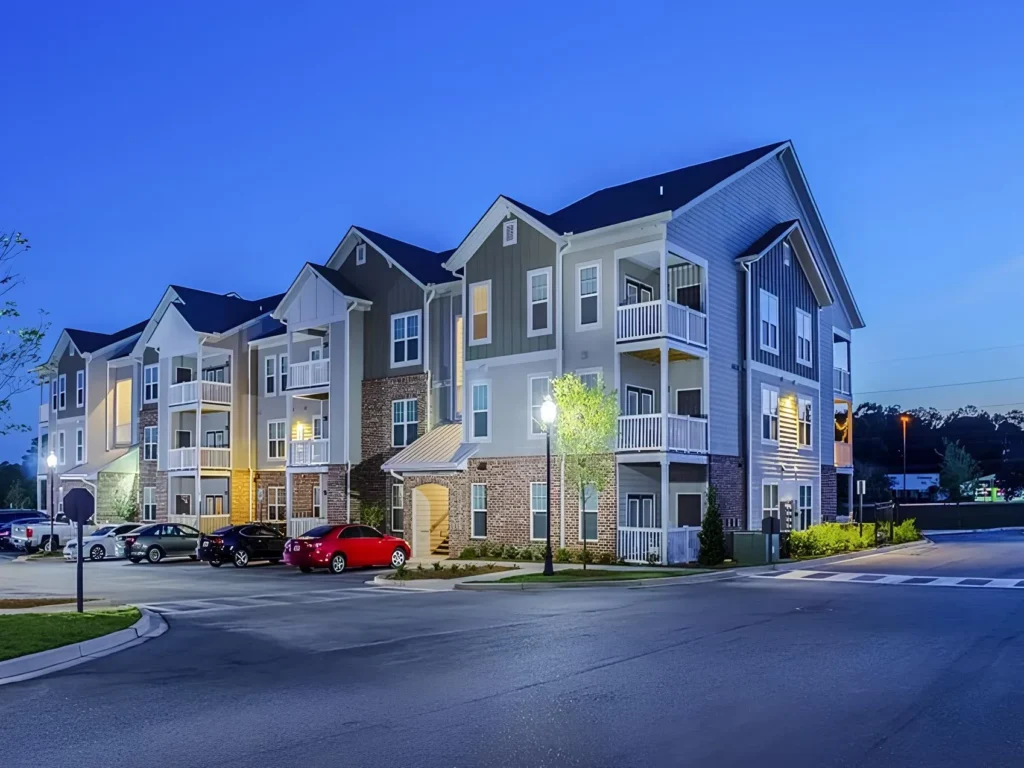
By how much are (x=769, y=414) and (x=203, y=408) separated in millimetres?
25366

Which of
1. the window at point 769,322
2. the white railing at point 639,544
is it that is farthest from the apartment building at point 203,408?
the window at point 769,322

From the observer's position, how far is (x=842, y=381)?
4528 centimetres

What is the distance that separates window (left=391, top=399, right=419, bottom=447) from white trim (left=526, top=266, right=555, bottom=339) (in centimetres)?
711

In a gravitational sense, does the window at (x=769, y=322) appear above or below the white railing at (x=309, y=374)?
above

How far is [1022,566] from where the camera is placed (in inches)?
1144

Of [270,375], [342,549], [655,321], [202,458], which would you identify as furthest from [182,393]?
[655,321]

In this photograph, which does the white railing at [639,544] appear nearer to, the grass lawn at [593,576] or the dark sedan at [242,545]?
the grass lawn at [593,576]

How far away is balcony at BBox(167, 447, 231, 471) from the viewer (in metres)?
44.7

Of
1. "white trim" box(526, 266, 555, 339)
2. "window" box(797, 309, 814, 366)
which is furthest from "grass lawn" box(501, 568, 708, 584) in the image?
"window" box(797, 309, 814, 366)

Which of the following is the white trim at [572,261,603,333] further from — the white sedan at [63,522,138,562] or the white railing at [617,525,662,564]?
the white sedan at [63,522,138,562]

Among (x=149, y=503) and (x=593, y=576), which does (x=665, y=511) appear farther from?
(x=149, y=503)

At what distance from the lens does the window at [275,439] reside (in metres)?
45.2

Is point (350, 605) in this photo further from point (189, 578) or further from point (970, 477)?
point (970, 477)

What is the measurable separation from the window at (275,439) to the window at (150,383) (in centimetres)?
784
